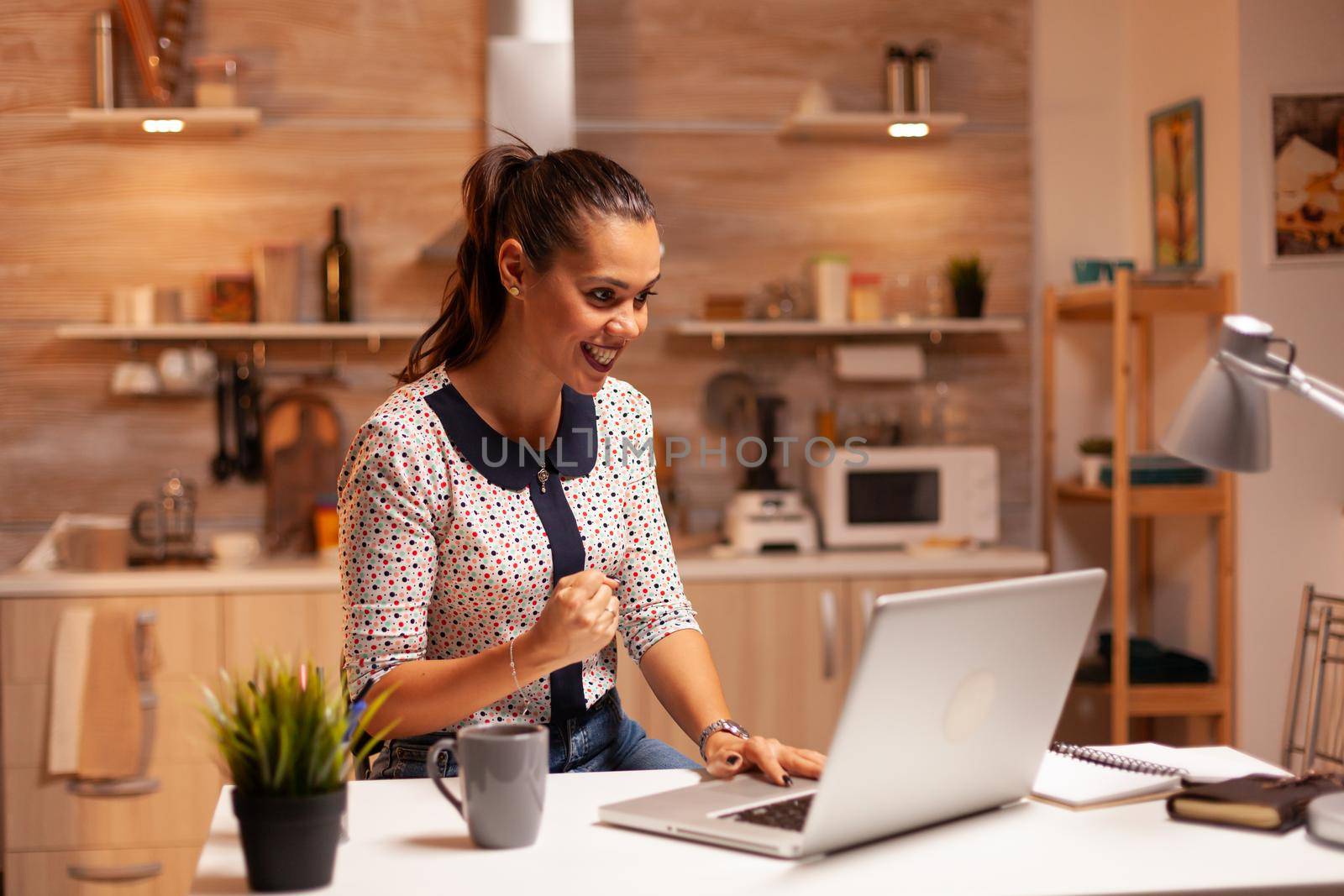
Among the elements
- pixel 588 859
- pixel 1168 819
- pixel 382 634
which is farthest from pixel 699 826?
pixel 382 634

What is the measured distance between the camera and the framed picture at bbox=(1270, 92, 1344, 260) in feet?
11.5

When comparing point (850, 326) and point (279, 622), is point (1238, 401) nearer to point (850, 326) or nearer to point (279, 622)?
point (850, 326)

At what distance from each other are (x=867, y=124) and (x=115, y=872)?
2.88 m

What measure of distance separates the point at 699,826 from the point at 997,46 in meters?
3.39

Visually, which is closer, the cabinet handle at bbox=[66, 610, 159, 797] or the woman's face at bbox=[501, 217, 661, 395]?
the woman's face at bbox=[501, 217, 661, 395]

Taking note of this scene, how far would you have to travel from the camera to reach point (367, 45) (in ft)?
12.8

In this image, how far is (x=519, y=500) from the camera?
1823 mm

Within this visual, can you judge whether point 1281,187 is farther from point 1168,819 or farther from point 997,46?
point 1168,819

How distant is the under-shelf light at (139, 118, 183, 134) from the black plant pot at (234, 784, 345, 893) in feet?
9.86

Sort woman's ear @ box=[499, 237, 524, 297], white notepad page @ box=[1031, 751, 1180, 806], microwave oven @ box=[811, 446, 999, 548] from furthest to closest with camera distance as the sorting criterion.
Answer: microwave oven @ box=[811, 446, 999, 548]
woman's ear @ box=[499, 237, 524, 297]
white notepad page @ box=[1031, 751, 1180, 806]

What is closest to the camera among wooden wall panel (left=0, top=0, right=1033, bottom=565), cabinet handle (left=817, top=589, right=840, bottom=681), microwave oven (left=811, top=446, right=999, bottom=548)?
cabinet handle (left=817, top=589, right=840, bottom=681)

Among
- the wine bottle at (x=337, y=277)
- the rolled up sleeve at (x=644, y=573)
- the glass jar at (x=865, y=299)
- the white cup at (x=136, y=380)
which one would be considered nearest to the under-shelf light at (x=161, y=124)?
the wine bottle at (x=337, y=277)

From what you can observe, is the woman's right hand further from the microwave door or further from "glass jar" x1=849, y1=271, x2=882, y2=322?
"glass jar" x1=849, y1=271, x2=882, y2=322

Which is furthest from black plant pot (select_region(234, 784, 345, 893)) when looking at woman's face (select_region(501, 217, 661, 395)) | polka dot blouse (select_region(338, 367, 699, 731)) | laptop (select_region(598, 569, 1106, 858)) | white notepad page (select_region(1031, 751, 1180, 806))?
woman's face (select_region(501, 217, 661, 395))
